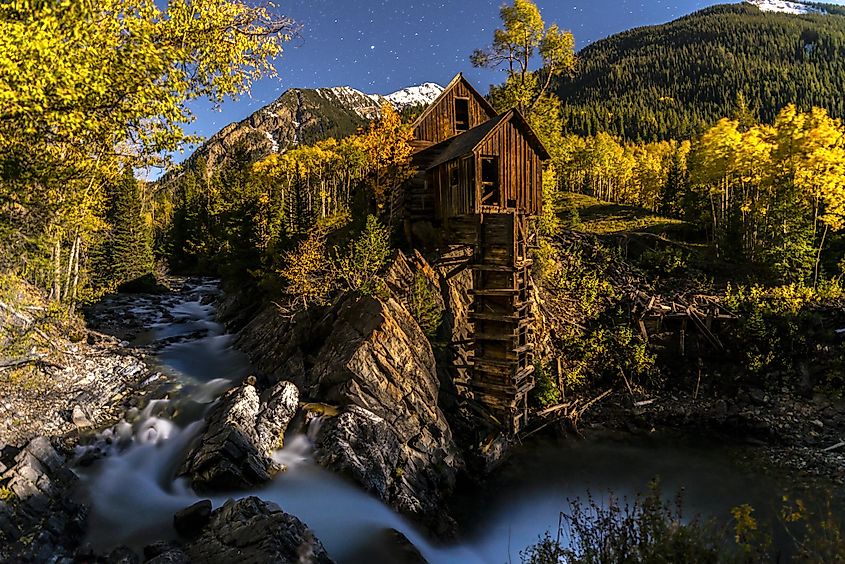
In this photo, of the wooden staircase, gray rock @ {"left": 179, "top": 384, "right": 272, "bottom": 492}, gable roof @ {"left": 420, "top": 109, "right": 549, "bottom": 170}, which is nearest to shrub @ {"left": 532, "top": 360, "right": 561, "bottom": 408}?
the wooden staircase

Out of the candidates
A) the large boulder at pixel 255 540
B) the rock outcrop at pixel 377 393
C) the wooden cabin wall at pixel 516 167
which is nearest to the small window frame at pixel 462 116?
the wooden cabin wall at pixel 516 167

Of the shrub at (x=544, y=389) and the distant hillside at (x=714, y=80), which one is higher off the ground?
the distant hillside at (x=714, y=80)

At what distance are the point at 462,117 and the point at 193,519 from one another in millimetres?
24221

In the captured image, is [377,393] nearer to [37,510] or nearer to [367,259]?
[367,259]

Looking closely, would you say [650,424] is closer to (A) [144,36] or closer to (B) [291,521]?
(B) [291,521]

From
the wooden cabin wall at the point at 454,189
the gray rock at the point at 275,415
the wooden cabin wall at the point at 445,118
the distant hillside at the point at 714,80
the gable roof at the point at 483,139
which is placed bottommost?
the gray rock at the point at 275,415

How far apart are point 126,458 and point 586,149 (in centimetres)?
6438

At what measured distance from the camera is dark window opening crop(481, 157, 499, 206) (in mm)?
20516

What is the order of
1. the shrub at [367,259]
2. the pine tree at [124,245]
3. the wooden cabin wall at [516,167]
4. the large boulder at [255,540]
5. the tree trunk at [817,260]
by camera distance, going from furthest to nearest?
the pine tree at [124,245]
the tree trunk at [817,260]
the wooden cabin wall at [516,167]
the shrub at [367,259]
the large boulder at [255,540]

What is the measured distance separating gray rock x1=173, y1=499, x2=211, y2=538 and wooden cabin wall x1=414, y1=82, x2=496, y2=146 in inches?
818

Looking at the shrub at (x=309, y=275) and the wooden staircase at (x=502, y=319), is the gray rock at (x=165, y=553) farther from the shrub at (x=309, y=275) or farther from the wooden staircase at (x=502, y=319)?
the wooden staircase at (x=502, y=319)

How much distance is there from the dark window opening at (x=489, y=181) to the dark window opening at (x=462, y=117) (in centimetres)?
646

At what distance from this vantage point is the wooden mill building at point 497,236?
1923 cm

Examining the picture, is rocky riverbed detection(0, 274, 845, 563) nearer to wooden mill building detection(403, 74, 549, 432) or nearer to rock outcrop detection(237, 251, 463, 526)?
rock outcrop detection(237, 251, 463, 526)
